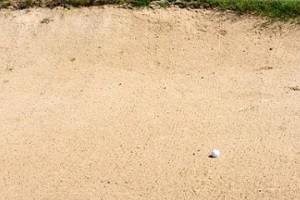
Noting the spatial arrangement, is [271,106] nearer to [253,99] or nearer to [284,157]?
[253,99]

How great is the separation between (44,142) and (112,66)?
83.7 inches

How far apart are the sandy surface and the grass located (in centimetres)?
16

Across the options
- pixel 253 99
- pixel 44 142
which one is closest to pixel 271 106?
pixel 253 99

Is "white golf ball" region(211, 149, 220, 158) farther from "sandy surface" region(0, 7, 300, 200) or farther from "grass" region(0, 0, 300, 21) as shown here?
"grass" region(0, 0, 300, 21)

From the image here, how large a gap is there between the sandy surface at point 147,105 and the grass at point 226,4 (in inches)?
6.5

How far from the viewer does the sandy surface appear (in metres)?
8.59

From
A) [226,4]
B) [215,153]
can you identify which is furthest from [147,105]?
[226,4]

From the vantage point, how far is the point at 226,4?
11.4 metres

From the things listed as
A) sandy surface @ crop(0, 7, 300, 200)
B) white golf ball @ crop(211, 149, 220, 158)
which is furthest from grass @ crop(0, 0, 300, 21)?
white golf ball @ crop(211, 149, 220, 158)

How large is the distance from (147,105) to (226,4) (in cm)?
275

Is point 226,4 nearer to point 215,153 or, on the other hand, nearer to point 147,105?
point 147,105

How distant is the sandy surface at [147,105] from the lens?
28.2 feet

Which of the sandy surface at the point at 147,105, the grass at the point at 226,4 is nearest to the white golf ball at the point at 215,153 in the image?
the sandy surface at the point at 147,105

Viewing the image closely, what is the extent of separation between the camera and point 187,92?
10.1 m
